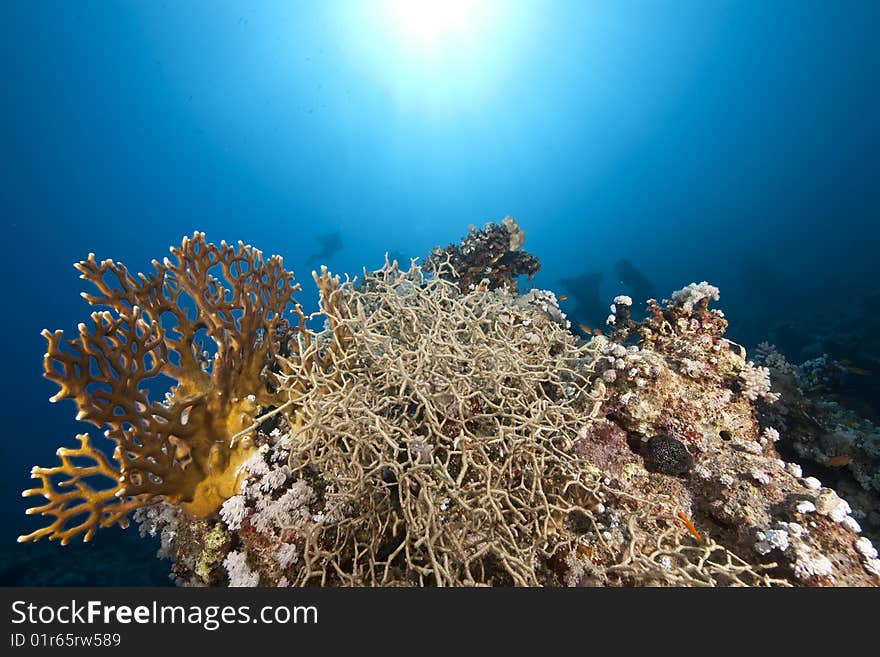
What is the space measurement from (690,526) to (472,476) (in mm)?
1917

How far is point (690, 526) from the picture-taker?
3.17 meters

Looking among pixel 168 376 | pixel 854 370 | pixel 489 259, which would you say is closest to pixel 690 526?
pixel 168 376

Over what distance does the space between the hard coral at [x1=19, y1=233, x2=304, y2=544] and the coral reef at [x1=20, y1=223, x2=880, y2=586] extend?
0.10 ft

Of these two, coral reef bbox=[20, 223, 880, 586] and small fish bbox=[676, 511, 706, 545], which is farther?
small fish bbox=[676, 511, 706, 545]

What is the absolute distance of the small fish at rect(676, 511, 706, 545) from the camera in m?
3.09

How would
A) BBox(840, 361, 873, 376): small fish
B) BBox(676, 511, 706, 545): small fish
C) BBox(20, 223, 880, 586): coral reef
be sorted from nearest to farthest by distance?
BBox(20, 223, 880, 586): coral reef, BBox(676, 511, 706, 545): small fish, BBox(840, 361, 873, 376): small fish

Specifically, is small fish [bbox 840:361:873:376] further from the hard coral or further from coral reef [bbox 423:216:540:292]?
the hard coral

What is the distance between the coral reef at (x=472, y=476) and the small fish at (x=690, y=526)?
0.03 metres

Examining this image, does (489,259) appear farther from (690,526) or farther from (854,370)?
(854,370)

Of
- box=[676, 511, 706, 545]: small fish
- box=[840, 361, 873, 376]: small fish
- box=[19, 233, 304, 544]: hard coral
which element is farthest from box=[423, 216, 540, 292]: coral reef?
box=[840, 361, 873, 376]: small fish

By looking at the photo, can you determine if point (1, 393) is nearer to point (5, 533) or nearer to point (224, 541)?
point (5, 533)

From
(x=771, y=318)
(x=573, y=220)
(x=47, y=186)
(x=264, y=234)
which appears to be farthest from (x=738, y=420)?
(x=573, y=220)

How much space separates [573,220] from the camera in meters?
128

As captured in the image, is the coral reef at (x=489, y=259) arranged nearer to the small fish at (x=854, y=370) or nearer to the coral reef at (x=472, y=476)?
the coral reef at (x=472, y=476)
